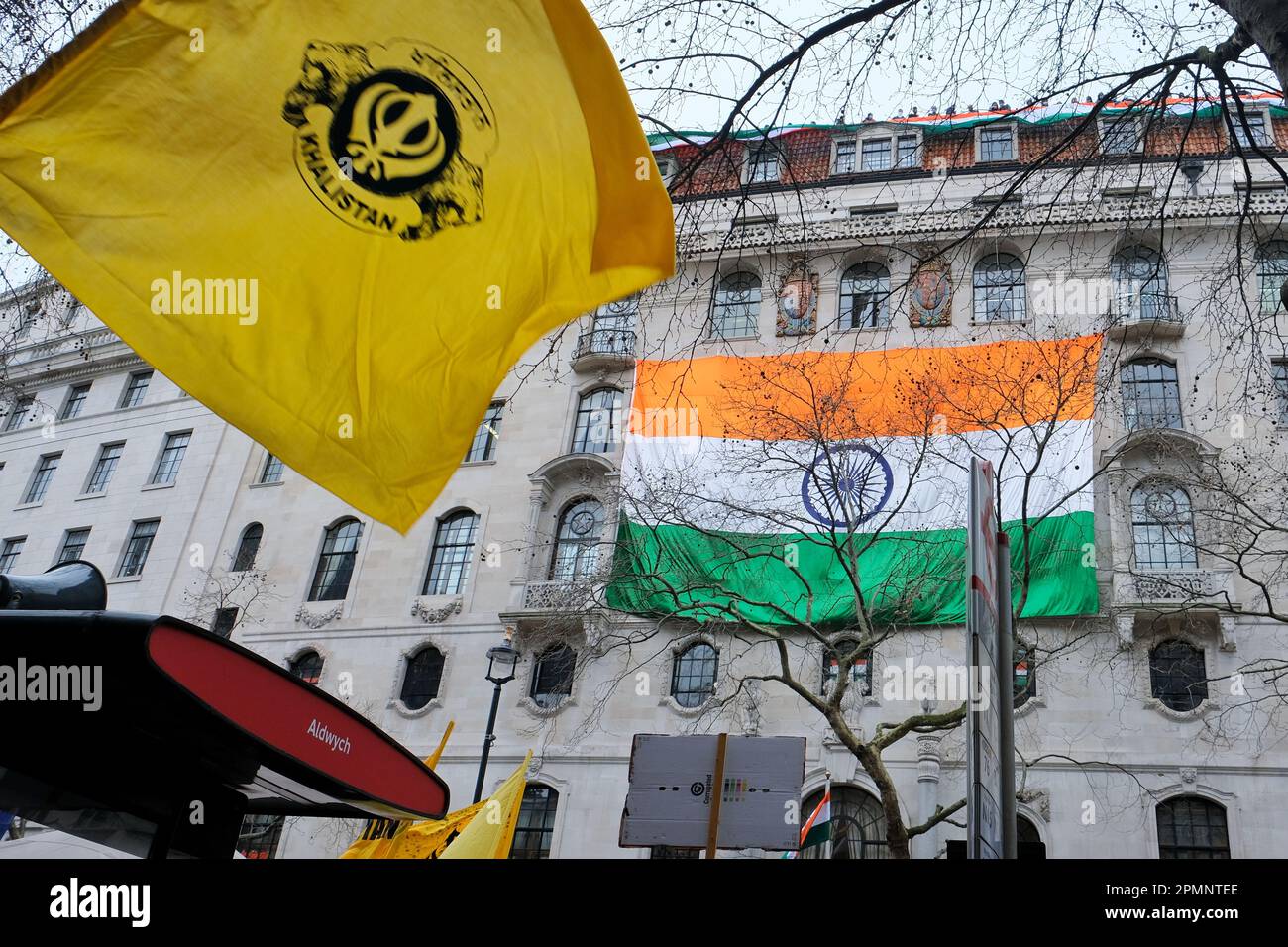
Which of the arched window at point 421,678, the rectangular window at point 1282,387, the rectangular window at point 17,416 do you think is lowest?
the arched window at point 421,678

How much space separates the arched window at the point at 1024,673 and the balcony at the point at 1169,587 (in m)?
2.56

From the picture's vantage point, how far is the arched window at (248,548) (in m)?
35.5

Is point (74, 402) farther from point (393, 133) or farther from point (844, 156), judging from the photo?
point (393, 133)

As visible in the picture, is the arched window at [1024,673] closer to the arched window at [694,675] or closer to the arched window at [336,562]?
the arched window at [694,675]

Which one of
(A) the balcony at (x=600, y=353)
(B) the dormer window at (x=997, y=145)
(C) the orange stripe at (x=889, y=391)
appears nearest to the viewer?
(C) the orange stripe at (x=889, y=391)

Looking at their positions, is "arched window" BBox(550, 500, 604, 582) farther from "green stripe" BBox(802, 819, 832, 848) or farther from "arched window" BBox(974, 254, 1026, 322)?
"green stripe" BBox(802, 819, 832, 848)

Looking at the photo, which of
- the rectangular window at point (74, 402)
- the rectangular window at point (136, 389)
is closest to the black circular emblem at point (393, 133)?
the rectangular window at point (136, 389)

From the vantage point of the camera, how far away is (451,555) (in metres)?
32.4

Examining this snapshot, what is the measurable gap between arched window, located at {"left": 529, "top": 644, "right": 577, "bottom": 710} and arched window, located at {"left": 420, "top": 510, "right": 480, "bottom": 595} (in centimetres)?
413

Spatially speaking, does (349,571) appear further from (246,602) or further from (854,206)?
(854,206)

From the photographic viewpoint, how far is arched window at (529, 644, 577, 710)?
93.6ft

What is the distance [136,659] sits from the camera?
2945 millimetres
